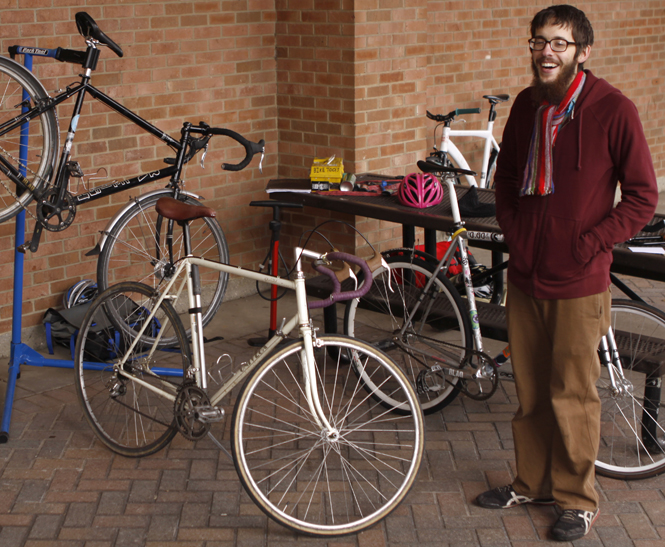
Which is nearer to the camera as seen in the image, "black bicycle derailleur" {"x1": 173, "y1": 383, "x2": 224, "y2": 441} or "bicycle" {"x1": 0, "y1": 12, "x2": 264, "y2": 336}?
"black bicycle derailleur" {"x1": 173, "y1": 383, "x2": 224, "y2": 441}

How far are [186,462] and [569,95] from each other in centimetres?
237

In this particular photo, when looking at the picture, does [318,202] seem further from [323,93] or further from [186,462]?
[186,462]

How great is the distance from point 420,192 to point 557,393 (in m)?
1.94

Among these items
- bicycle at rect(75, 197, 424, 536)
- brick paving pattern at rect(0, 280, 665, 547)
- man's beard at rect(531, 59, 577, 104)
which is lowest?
brick paving pattern at rect(0, 280, 665, 547)

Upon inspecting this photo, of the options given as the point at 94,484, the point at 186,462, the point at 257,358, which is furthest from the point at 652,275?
the point at 94,484

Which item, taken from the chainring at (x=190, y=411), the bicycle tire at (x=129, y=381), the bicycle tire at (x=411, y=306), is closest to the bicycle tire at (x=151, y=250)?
the bicycle tire at (x=129, y=381)

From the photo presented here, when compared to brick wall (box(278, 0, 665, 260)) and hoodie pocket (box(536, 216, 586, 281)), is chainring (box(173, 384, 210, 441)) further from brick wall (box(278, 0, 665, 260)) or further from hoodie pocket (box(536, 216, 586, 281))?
brick wall (box(278, 0, 665, 260))

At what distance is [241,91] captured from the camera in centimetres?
623

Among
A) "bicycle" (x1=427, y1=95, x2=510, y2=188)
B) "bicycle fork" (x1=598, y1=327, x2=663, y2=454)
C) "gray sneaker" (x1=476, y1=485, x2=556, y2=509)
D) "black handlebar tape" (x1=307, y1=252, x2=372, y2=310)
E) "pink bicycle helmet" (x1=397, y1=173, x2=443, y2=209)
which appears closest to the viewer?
"black handlebar tape" (x1=307, y1=252, x2=372, y2=310)

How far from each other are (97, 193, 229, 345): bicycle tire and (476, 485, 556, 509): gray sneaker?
1.91 metres

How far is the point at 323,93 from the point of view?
6160 millimetres

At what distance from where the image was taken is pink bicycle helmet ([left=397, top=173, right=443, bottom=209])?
16.6ft

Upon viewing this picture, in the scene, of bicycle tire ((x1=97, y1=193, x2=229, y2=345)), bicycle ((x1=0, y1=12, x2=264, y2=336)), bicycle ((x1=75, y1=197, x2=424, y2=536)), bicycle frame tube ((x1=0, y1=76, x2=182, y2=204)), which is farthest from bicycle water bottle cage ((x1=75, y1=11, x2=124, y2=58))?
bicycle ((x1=75, y1=197, x2=424, y2=536))

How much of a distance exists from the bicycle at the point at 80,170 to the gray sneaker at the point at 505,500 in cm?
A: 174
